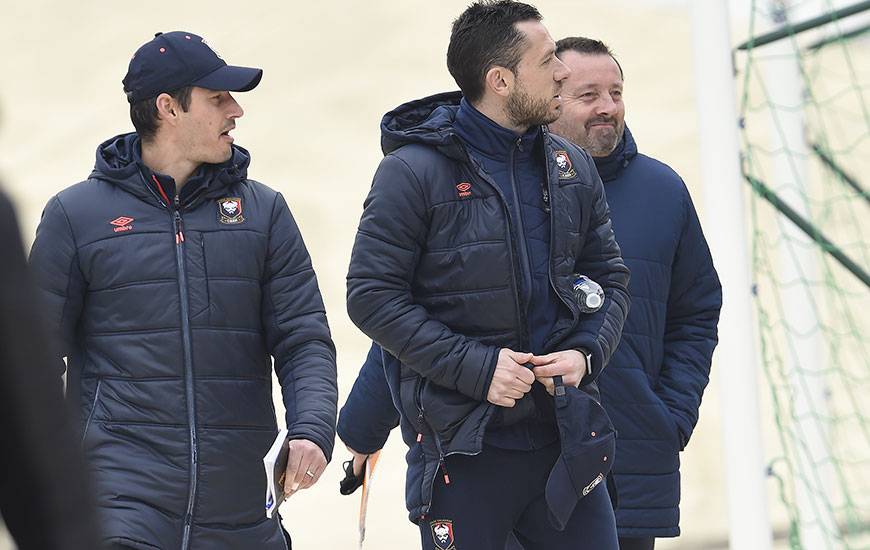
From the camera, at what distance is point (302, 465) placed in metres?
3.55

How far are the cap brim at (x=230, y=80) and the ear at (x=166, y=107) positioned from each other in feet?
0.24

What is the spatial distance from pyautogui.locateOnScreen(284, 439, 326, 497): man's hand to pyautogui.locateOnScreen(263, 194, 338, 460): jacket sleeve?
0.12 m

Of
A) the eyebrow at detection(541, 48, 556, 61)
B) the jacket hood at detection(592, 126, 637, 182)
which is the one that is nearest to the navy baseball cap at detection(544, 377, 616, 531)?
the eyebrow at detection(541, 48, 556, 61)

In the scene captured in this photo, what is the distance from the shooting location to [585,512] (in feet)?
11.5

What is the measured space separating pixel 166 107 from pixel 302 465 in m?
1.00

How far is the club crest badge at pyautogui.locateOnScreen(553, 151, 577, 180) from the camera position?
11.8ft

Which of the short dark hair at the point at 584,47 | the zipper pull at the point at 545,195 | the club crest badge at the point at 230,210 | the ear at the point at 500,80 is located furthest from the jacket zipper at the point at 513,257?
the short dark hair at the point at 584,47

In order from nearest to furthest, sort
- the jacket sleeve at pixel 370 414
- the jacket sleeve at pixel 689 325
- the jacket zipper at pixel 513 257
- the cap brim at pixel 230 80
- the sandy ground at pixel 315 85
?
the jacket zipper at pixel 513 257 < the cap brim at pixel 230 80 < the jacket sleeve at pixel 370 414 < the jacket sleeve at pixel 689 325 < the sandy ground at pixel 315 85

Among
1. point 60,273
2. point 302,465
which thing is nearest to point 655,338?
point 302,465

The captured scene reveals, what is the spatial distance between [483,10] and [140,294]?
1085mm

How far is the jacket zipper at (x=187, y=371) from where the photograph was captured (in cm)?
360

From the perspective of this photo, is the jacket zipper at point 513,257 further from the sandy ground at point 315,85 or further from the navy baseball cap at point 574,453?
the sandy ground at point 315,85

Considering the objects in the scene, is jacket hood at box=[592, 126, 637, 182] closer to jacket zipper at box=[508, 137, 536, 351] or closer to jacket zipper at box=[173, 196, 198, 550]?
jacket zipper at box=[508, 137, 536, 351]

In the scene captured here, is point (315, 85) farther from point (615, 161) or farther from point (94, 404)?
point (94, 404)
